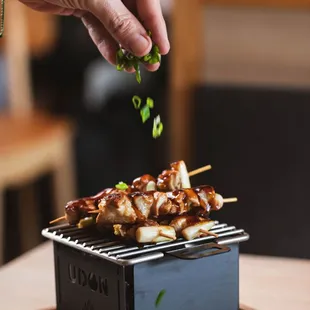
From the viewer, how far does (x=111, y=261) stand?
160 centimetres

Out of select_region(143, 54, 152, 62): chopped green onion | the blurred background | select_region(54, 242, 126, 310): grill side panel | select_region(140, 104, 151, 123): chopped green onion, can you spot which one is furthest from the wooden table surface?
the blurred background

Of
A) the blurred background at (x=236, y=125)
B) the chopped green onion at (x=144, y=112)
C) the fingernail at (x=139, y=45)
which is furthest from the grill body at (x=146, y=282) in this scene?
the blurred background at (x=236, y=125)

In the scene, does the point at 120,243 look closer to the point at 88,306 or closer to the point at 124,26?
the point at 88,306

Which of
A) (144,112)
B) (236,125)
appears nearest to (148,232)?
(144,112)

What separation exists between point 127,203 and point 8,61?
3327mm

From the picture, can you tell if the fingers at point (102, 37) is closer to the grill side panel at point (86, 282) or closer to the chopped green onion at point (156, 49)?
the chopped green onion at point (156, 49)

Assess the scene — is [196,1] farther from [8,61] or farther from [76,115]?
[76,115]

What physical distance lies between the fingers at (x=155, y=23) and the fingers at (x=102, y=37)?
153 mm

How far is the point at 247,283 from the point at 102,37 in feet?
2.32

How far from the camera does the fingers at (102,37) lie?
2018mm

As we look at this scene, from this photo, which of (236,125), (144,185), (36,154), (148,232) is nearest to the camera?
(148,232)

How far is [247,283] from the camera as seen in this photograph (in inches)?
81.7

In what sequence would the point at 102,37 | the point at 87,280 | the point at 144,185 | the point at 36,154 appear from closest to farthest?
1. the point at 87,280
2. the point at 144,185
3. the point at 102,37
4. the point at 36,154

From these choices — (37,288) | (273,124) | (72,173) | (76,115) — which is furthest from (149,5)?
(76,115)
